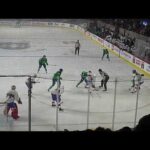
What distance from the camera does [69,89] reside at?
9961mm

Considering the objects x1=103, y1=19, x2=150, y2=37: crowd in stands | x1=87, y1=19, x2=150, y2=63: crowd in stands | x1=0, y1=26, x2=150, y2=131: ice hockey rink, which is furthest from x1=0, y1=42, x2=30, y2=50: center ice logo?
x1=103, y1=19, x2=150, y2=37: crowd in stands

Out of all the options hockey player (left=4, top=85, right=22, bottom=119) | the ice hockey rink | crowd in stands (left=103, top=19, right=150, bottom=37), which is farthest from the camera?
crowd in stands (left=103, top=19, right=150, bottom=37)

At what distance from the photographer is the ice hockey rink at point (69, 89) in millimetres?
7574

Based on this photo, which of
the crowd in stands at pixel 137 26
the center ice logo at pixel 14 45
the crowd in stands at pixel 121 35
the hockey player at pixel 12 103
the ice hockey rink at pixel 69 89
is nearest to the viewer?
the hockey player at pixel 12 103

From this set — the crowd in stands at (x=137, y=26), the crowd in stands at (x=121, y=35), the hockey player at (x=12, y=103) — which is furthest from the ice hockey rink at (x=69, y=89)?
the crowd in stands at (x=137, y=26)

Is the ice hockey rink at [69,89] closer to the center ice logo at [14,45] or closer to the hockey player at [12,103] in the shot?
the center ice logo at [14,45]

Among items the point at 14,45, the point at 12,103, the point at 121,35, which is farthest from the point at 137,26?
the point at 12,103

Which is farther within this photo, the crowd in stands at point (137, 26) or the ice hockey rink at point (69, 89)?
the crowd in stands at point (137, 26)

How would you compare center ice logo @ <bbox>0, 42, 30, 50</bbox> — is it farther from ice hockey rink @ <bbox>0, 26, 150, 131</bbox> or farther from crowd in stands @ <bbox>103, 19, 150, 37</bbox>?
crowd in stands @ <bbox>103, 19, 150, 37</bbox>

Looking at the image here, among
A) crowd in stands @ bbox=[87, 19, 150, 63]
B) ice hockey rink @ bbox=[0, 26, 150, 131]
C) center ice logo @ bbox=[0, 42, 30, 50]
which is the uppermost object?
crowd in stands @ bbox=[87, 19, 150, 63]

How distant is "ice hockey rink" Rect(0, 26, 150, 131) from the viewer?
7.57m

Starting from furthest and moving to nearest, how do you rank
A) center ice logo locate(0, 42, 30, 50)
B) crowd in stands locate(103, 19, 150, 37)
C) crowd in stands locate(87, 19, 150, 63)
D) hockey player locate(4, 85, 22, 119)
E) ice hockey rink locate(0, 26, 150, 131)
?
center ice logo locate(0, 42, 30, 50) → crowd in stands locate(103, 19, 150, 37) → crowd in stands locate(87, 19, 150, 63) → ice hockey rink locate(0, 26, 150, 131) → hockey player locate(4, 85, 22, 119)
